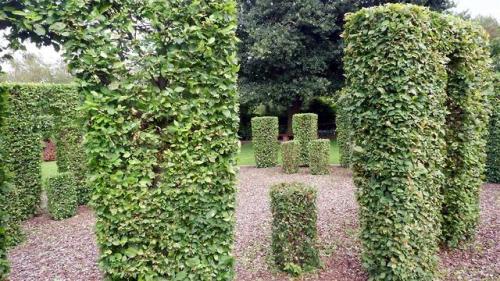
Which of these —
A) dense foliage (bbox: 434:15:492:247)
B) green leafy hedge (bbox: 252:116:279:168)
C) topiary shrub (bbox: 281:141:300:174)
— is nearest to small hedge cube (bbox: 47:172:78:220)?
topiary shrub (bbox: 281:141:300:174)

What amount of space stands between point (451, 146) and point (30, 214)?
7.83 m

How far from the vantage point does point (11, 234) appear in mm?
5684

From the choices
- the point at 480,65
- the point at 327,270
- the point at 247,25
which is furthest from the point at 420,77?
the point at 247,25

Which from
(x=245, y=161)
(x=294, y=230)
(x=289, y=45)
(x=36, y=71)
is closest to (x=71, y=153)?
(x=294, y=230)

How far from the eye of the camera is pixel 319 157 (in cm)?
1015

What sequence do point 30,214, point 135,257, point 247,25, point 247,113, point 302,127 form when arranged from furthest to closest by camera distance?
point 247,113, point 247,25, point 302,127, point 30,214, point 135,257

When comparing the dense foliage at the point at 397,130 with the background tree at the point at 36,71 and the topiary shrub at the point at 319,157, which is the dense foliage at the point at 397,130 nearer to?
the topiary shrub at the point at 319,157

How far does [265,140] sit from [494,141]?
644 centimetres

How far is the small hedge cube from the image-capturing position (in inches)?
275

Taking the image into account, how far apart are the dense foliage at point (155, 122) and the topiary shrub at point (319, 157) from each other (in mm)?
7548

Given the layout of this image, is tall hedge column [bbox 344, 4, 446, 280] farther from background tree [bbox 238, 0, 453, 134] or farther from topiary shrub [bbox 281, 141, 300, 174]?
background tree [bbox 238, 0, 453, 134]

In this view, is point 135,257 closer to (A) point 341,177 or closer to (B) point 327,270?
(B) point 327,270

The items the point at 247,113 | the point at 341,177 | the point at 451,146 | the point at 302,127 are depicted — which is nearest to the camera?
the point at 451,146

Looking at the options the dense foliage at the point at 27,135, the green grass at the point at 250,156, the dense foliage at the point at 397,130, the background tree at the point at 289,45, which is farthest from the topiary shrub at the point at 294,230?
the background tree at the point at 289,45
